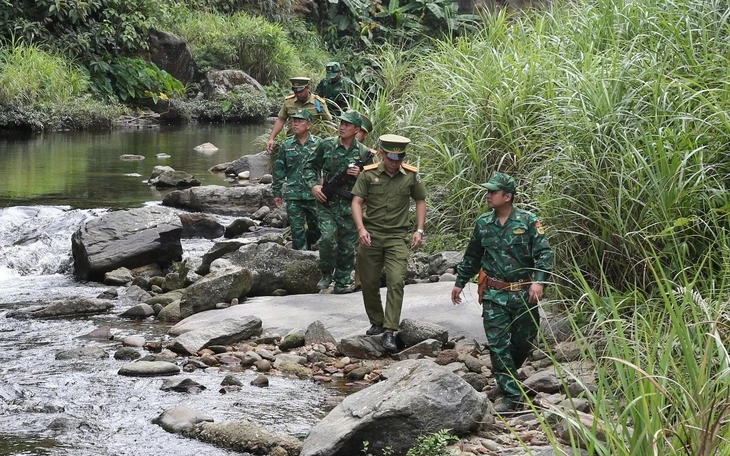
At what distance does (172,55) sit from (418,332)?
22.8 m

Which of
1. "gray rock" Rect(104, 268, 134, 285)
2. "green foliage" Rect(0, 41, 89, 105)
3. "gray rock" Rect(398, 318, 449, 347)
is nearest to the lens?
"gray rock" Rect(398, 318, 449, 347)

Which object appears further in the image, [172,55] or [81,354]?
[172,55]

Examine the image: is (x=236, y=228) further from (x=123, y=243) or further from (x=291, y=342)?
(x=291, y=342)

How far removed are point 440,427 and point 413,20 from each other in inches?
1024

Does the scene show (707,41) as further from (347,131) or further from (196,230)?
(196,230)

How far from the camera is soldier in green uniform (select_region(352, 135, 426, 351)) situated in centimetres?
846

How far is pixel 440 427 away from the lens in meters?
5.99

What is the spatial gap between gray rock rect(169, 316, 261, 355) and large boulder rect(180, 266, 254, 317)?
0.92m

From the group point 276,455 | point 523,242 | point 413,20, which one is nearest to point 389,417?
point 276,455

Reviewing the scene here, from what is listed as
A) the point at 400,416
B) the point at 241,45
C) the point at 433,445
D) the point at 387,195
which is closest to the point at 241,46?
the point at 241,45

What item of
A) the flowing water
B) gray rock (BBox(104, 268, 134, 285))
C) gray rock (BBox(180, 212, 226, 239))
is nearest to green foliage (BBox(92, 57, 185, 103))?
the flowing water

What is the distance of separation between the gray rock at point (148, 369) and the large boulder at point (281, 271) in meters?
2.61

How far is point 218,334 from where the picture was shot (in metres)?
8.60

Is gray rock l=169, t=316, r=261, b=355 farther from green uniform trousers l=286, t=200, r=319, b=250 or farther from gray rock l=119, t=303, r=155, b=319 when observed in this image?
green uniform trousers l=286, t=200, r=319, b=250
